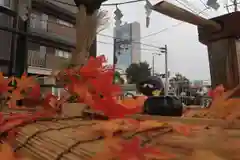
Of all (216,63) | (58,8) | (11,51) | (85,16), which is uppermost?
Result: (58,8)

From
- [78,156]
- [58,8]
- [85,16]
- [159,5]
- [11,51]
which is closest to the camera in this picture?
[78,156]

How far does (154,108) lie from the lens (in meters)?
0.52

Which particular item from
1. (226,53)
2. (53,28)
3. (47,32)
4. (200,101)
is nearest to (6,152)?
(226,53)

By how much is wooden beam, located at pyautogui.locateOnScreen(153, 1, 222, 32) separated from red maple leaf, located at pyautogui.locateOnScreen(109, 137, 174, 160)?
1.08ft

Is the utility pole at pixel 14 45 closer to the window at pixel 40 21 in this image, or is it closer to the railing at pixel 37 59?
the window at pixel 40 21

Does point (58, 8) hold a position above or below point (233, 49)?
above

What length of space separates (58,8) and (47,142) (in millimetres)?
5588

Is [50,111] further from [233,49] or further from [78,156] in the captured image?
[233,49]

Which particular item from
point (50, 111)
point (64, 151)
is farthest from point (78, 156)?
point (50, 111)

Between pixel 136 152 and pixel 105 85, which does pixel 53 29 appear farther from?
pixel 136 152

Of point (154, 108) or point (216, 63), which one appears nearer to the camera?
point (154, 108)

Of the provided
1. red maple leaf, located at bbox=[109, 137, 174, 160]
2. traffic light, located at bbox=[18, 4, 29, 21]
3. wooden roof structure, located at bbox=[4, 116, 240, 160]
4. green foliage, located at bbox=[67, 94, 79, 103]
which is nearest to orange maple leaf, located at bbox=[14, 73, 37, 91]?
green foliage, located at bbox=[67, 94, 79, 103]

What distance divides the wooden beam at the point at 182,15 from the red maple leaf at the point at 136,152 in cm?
33

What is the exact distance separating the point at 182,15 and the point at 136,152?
0.38 m
